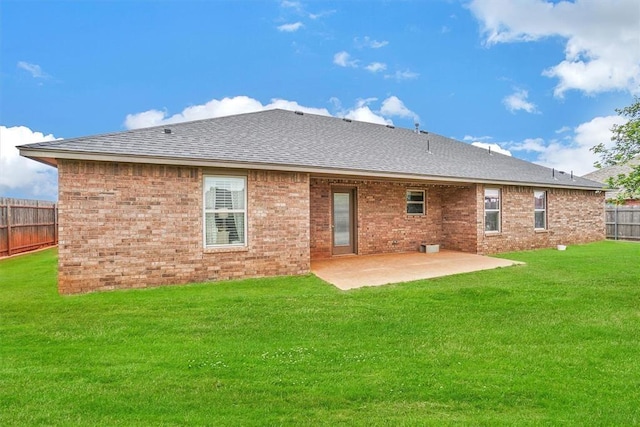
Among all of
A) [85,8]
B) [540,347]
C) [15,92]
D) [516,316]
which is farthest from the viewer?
[85,8]

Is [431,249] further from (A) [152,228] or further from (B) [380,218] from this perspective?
(A) [152,228]

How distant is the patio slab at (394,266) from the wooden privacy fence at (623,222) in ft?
43.4

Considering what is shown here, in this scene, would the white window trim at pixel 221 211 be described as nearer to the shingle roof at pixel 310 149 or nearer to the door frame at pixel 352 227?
the shingle roof at pixel 310 149

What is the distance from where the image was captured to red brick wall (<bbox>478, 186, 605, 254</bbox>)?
506 inches

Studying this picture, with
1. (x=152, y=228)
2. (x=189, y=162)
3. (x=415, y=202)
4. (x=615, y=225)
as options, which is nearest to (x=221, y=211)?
(x=189, y=162)

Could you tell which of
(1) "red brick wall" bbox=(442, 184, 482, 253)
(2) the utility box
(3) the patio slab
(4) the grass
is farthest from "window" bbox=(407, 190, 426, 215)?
(4) the grass

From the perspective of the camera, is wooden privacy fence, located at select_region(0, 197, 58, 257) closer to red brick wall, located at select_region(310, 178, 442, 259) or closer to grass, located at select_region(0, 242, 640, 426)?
grass, located at select_region(0, 242, 640, 426)

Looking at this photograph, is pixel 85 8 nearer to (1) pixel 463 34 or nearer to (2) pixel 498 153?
(1) pixel 463 34

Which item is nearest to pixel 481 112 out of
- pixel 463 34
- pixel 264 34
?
pixel 463 34

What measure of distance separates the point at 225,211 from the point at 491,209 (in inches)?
379

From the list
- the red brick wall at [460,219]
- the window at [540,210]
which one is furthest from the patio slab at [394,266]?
the window at [540,210]

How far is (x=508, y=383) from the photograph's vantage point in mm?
3402

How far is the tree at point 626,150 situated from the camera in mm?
6480

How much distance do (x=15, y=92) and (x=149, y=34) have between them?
430 centimetres
